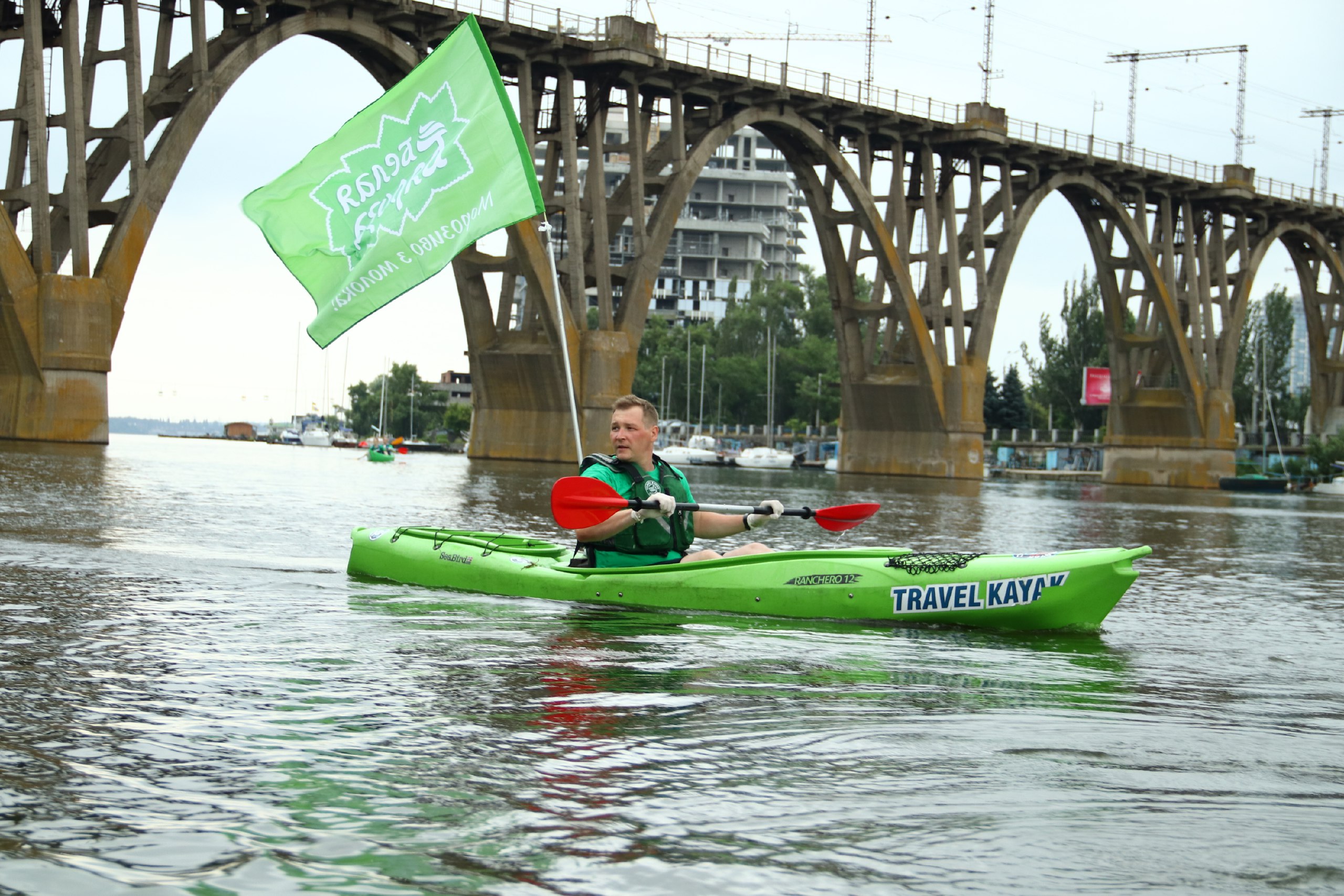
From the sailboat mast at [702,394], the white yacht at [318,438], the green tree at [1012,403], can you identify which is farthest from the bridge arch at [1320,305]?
the white yacht at [318,438]

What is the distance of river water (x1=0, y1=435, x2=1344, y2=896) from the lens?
4266 mm

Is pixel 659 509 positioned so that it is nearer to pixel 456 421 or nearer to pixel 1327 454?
pixel 1327 454

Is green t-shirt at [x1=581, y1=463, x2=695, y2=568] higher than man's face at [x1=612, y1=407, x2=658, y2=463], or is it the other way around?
man's face at [x1=612, y1=407, x2=658, y2=463]

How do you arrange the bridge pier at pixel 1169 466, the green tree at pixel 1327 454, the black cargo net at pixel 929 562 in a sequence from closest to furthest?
the black cargo net at pixel 929 562 < the bridge pier at pixel 1169 466 < the green tree at pixel 1327 454

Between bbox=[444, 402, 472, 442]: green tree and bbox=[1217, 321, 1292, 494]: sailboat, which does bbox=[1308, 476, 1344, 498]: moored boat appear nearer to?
bbox=[1217, 321, 1292, 494]: sailboat

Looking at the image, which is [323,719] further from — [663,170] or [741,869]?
[663,170]

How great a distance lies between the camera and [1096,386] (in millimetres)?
90062

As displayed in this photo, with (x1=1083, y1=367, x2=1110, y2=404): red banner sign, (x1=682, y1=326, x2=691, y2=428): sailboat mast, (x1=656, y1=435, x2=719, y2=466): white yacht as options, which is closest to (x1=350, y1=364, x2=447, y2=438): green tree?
(x1=682, y1=326, x2=691, y2=428): sailboat mast

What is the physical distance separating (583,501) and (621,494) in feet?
1.00

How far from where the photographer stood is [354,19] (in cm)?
4025

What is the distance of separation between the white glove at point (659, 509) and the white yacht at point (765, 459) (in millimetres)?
77886

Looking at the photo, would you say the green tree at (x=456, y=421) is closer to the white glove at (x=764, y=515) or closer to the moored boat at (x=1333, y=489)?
the moored boat at (x=1333, y=489)

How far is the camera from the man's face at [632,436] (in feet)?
32.7

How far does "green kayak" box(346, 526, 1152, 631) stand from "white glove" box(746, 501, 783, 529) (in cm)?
29
